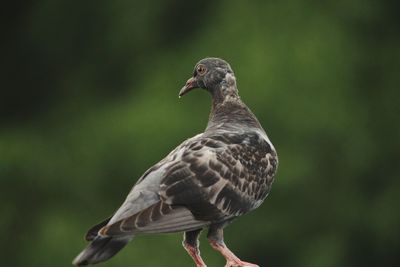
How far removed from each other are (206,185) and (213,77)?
0.90 m

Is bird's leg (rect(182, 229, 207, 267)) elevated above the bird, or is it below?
below

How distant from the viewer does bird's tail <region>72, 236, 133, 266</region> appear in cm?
620

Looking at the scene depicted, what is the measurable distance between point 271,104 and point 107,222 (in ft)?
36.0

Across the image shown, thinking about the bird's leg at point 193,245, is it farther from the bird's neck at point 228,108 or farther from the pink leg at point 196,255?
the bird's neck at point 228,108

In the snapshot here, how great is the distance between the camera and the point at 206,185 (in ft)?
23.2

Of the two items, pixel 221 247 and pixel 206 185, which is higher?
pixel 206 185

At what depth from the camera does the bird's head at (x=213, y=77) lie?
24.9ft

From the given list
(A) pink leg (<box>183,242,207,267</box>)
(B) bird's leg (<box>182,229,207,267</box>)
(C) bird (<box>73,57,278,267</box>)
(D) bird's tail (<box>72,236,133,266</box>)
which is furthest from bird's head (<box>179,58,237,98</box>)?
(D) bird's tail (<box>72,236,133,266</box>)

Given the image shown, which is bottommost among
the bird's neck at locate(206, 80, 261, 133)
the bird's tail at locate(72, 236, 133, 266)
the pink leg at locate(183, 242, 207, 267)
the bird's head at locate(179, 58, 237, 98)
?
the pink leg at locate(183, 242, 207, 267)

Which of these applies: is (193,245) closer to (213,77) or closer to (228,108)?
(228,108)

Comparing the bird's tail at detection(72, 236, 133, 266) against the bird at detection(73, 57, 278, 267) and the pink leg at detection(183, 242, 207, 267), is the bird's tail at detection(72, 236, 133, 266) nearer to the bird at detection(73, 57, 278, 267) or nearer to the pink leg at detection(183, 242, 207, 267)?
the bird at detection(73, 57, 278, 267)

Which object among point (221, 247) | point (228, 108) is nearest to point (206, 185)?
point (221, 247)

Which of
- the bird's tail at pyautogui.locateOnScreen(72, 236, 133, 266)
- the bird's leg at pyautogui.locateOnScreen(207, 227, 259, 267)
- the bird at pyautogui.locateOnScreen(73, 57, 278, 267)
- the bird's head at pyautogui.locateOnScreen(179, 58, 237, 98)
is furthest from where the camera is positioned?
the bird's head at pyautogui.locateOnScreen(179, 58, 237, 98)

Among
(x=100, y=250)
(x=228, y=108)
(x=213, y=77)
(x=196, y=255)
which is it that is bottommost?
(x=196, y=255)
